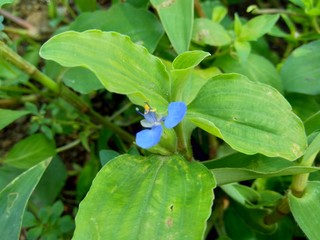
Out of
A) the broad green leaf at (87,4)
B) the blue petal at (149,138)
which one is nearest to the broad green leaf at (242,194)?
the blue petal at (149,138)

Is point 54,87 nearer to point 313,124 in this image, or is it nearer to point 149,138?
point 149,138

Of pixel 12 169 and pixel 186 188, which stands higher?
pixel 186 188

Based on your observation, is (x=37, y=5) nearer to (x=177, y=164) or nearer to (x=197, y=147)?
(x=197, y=147)

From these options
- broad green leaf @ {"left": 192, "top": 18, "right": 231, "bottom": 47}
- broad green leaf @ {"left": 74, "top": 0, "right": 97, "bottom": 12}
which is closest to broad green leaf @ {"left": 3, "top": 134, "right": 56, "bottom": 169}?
broad green leaf @ {"left": 74, "top": 0, "right": 97, "bottom": 12}

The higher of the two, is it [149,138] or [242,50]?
[149,138]

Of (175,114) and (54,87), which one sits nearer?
(175,114)

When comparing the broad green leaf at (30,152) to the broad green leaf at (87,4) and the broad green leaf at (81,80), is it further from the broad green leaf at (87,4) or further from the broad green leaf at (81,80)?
the broad green leaf at (87,4)

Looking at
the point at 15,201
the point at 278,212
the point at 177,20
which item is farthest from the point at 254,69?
the point at 15,201

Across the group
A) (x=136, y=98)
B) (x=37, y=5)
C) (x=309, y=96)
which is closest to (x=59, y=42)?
(x=136, y=98)
